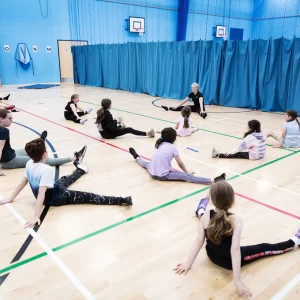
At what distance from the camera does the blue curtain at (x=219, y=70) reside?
833cm

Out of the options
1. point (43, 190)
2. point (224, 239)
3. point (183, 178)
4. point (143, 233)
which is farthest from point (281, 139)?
point (43, 190)

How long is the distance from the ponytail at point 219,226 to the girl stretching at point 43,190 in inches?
49.9

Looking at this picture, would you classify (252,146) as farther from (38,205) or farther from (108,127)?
(38,205)

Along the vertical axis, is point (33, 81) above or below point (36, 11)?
below

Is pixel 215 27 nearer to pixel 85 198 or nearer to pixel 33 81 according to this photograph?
pixel 33 81

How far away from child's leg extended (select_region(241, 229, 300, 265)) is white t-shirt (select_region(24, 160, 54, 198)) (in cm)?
174

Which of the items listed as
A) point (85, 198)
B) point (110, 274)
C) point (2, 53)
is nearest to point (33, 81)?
point (2, 53)

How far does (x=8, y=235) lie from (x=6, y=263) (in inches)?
16.1

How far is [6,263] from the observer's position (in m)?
2.28

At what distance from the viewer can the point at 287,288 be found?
81.0 inches

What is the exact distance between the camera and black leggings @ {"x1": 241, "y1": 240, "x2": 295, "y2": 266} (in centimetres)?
225

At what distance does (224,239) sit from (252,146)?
273 centimetres

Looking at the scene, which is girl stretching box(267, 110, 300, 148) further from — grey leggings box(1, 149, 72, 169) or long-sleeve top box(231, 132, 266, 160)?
grey leggings box(1, 149, 72, 169)

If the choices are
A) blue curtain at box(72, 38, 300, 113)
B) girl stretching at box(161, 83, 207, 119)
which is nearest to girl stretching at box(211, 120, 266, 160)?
girl stretching at box(161, 83, 207, 119)
